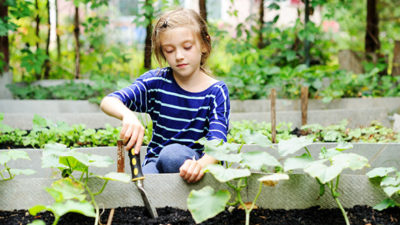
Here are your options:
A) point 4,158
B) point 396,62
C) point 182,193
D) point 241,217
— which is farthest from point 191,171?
point 396,62

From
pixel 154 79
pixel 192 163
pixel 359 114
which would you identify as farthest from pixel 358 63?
pixel 192 163

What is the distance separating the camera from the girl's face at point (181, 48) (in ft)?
5.50

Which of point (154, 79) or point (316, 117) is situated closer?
point (154, 79)

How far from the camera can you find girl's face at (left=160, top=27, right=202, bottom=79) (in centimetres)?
168

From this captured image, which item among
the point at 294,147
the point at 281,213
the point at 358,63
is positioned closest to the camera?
the point at 294,147

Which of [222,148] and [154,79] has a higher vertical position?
[154,79]

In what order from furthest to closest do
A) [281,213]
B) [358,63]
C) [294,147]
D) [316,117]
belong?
[358,63], [316,117], [281,213], [294,147]

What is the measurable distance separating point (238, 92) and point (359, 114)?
3.49ft

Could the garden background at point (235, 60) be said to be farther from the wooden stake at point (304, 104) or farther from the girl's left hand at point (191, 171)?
the girl's left hand at point (191, 171)

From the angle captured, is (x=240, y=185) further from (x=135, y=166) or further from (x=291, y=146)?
(x=135, y=166)

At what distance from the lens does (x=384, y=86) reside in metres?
3.99

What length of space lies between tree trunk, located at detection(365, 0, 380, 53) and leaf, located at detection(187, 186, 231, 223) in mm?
4698

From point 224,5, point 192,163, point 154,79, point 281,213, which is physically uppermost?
point 224,5

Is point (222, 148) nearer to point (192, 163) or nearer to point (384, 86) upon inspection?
point (192, 163)
